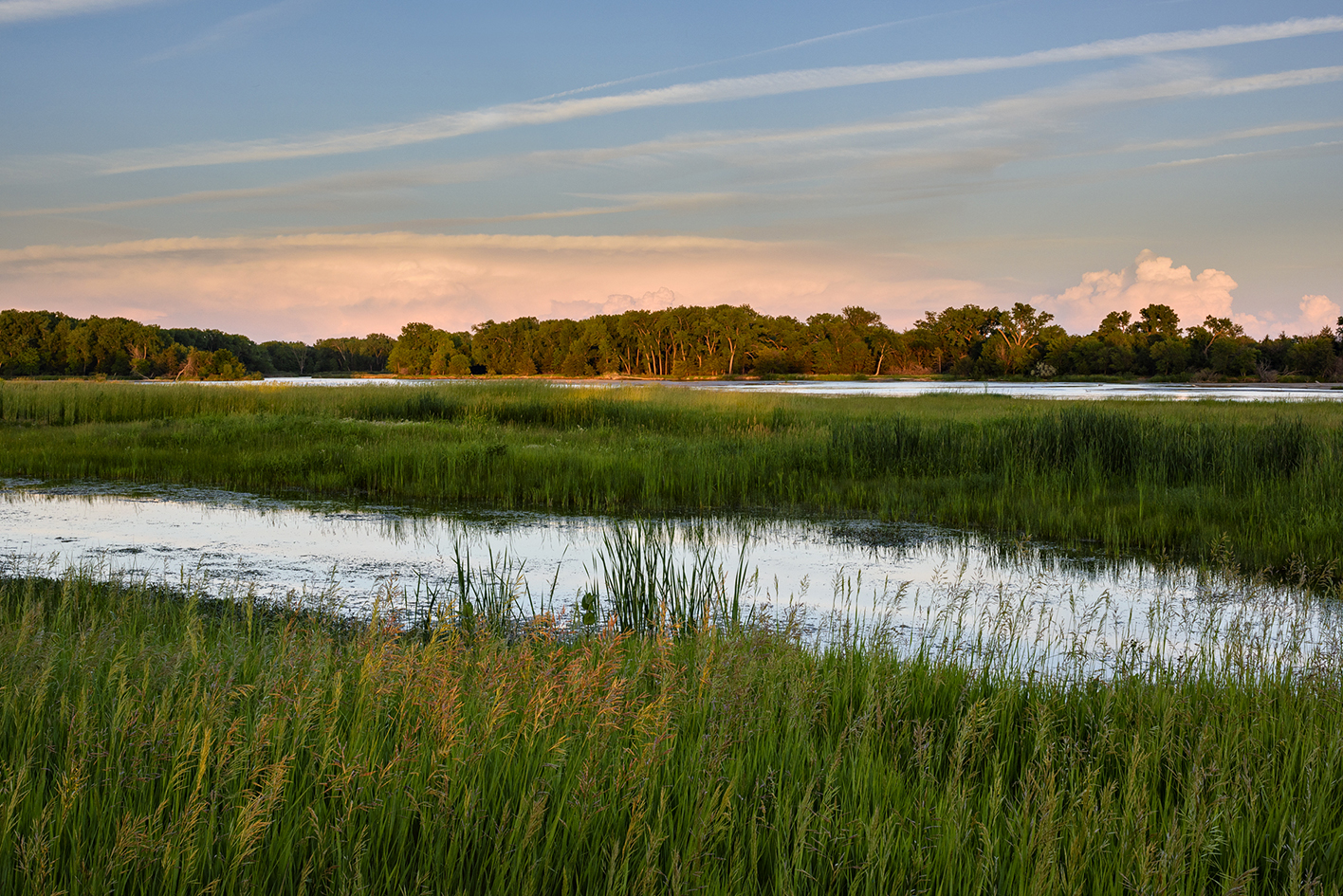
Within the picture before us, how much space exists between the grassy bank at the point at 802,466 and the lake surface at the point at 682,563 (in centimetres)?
107

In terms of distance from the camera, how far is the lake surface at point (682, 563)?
742 centimetres

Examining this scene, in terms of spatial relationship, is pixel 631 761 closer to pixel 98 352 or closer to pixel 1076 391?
pixel 1076 391

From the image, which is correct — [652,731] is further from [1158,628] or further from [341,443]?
[341,443]

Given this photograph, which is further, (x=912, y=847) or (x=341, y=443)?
(x=341, y=443)

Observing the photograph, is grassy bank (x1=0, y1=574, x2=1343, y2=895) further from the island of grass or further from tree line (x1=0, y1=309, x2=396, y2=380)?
tree line (x1=0, y1=309, x2=396, y2=380)

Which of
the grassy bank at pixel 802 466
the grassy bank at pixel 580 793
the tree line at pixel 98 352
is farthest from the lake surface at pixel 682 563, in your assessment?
the tree line at pixel 98 352

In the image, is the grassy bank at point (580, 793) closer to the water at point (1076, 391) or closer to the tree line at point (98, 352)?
the water at point (1076, 391)

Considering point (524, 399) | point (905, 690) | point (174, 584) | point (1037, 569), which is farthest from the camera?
point (524, 399)

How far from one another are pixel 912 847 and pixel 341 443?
1934 cm

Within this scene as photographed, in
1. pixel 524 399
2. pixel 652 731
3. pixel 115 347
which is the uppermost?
pixel 115 347

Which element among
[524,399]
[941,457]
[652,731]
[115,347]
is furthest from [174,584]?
[115,347]

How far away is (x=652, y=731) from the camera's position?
3158 mm

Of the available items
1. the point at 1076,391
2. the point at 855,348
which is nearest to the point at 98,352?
the point at 855,348

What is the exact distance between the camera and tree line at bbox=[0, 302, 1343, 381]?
8388 cm
